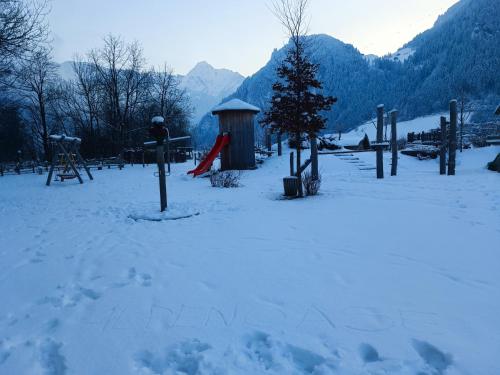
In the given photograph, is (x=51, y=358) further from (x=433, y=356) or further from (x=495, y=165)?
(x=495, y=165)

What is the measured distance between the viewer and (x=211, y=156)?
15.1m

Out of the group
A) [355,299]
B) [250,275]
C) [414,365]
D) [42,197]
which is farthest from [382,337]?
[42,197]

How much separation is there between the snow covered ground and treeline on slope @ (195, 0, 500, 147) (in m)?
73.0

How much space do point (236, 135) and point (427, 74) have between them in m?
120

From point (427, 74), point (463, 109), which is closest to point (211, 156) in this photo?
point (463, 109)

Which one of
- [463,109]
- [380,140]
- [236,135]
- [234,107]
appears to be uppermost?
[463,109]

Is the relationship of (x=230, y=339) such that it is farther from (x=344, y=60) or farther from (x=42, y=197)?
(x=344, y=60)

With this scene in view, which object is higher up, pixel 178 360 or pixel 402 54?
pixel 402 54

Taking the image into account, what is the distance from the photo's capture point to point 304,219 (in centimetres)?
579

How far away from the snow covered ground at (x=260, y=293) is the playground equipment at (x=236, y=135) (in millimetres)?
10046

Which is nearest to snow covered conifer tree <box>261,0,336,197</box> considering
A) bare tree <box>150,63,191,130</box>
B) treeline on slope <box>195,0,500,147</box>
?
bare tree <box>150,63,191,130</box>

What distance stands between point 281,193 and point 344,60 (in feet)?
488

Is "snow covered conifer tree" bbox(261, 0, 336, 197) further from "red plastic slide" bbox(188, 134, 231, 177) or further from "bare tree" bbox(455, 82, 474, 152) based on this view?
"bare tree" bbox(455, 82, 474, 152)

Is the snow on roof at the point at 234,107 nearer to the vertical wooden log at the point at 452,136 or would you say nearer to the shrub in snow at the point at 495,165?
the vertical wooden log at the point at 452,136
